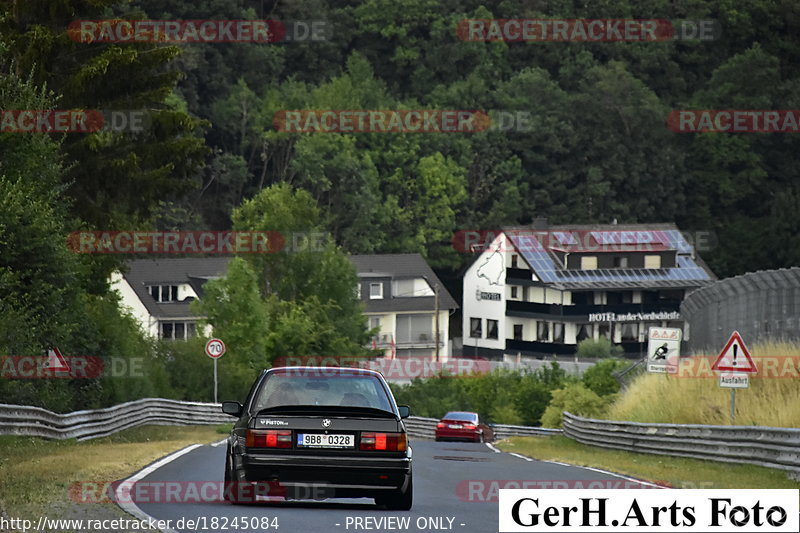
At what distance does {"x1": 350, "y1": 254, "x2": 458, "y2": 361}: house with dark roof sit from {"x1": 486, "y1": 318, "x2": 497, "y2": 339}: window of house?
10.6 ft

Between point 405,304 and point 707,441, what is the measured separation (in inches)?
3314

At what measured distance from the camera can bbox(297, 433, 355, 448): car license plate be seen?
46.9ft

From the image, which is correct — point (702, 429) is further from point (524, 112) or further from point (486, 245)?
point (524, 112)

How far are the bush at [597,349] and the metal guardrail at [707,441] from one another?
6582cm

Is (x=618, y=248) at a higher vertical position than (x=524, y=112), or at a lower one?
lower

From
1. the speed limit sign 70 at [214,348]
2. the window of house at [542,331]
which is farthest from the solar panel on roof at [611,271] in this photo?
the speed limit sign 70 at [214,348]

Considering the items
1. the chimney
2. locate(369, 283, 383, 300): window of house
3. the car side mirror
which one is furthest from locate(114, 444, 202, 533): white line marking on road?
the chimney

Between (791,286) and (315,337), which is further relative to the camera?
(315,337)

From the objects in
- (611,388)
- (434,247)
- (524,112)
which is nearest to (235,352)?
(611,388)

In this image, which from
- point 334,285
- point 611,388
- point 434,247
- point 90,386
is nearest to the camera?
point 90,386

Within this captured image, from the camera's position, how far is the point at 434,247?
121750mm

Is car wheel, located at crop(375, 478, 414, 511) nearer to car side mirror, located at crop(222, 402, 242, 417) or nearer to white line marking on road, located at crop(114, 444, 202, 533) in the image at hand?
car side mirror, located at crop(222, 402, 242, 417)

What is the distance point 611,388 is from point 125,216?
33900 millimetres

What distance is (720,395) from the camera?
3106 cm
